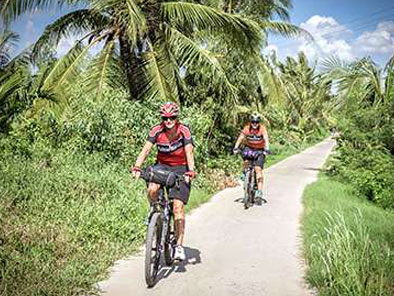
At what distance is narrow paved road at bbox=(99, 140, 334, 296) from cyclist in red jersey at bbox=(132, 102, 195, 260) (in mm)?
469

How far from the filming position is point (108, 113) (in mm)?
9484

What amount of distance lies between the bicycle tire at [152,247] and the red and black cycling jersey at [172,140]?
0.75 m

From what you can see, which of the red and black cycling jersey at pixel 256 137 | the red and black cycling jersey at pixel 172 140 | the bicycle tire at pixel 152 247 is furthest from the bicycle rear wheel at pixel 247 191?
the bicycle tire at pixel 152 247

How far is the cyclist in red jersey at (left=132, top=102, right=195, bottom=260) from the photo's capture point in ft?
15.7

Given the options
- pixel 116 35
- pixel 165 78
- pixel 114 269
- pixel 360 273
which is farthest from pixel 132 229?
pixel 116 35

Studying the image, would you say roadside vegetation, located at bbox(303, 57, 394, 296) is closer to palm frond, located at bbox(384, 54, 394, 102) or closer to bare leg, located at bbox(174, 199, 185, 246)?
palm frond, located at bbox(384, 54, 394, 102)

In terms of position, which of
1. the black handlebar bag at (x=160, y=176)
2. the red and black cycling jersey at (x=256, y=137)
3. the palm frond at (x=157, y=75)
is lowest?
the black handlebar bag at (x=160, y=176)

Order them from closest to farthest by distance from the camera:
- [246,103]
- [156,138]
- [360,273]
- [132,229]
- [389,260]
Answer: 1. [360,273]
2. [389,260]
3. [156,138]
4. [132,229]
5. [246,103]

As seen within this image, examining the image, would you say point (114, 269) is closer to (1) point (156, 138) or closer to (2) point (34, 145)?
(1) point (156, 138)

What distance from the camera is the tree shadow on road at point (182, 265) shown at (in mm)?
4906

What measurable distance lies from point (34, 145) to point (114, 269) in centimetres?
518

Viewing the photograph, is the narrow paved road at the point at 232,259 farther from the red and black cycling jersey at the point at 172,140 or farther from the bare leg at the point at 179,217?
the red and black cycling jersey at the point at 172,140

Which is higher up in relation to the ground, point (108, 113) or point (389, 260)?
point (108, 113)


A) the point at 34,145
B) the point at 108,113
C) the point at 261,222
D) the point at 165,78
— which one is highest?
the point at 165,78
